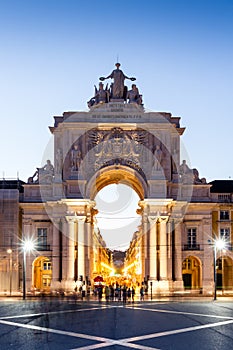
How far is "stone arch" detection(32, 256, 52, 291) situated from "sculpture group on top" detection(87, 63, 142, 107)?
19802mm

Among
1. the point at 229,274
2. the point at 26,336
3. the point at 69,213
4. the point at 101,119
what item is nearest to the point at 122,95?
the point at 101,119

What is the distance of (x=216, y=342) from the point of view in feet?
81.3

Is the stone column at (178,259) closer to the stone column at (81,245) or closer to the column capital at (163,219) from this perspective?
the column capital at (163,219)

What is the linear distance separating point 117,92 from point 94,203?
13.4 m

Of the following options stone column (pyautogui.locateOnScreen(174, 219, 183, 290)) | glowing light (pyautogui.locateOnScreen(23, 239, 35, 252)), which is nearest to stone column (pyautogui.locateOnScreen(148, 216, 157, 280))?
stone column (pyautogui.locateOnScreen(174, 219, 183, 290))

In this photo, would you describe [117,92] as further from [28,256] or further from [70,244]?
[28,256]

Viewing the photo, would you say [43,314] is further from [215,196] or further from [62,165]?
[215,196]

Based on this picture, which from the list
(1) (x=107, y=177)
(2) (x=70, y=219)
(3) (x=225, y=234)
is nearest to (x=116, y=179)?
(1) (x=107, y=177)

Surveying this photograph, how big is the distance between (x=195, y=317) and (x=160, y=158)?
38103mm

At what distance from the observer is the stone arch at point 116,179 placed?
72062 mm

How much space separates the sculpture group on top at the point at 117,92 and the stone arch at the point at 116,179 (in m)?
8.35

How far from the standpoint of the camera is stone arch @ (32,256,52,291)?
75.7m

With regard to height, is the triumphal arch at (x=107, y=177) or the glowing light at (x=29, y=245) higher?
the triumphal arch at (x=107, y=177)

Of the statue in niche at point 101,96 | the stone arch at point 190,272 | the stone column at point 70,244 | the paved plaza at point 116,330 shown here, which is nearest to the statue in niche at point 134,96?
the statue in niche at point 101,96
